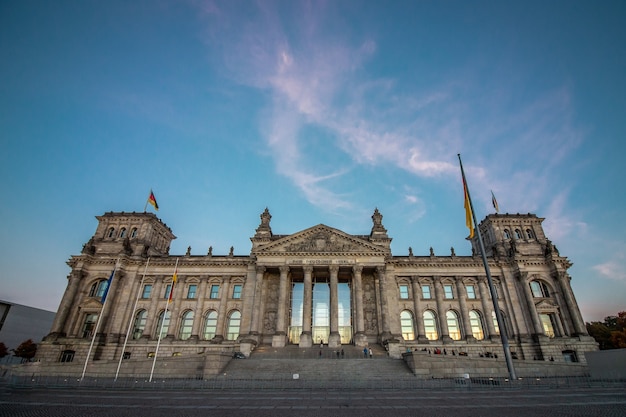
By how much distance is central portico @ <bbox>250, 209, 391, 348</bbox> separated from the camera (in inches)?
1650

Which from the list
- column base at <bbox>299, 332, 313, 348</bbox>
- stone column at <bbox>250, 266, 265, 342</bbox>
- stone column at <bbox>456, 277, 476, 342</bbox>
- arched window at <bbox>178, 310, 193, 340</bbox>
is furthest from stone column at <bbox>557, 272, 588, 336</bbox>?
arched window at <bbox>178, 310, 193, 340</bbox>

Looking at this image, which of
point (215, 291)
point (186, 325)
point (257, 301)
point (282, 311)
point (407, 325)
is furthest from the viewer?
point (215, 291)

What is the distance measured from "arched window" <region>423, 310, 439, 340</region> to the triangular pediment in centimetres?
1217

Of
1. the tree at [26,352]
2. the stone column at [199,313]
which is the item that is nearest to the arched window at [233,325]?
the stone column at [199,313]

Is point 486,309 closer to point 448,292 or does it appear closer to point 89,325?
point 448,292

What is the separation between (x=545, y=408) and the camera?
11.3 meters

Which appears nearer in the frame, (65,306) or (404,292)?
(65,306)

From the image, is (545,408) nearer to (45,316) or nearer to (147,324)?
(147,324)

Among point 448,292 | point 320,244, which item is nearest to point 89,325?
point 320,244

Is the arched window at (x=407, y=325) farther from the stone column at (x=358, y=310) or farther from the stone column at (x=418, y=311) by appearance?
the stone column at (x=358, y=310)

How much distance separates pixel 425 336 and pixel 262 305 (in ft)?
77.5

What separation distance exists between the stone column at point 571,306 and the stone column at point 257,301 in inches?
1714

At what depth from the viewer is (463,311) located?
45094mm

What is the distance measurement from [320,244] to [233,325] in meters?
17.6
